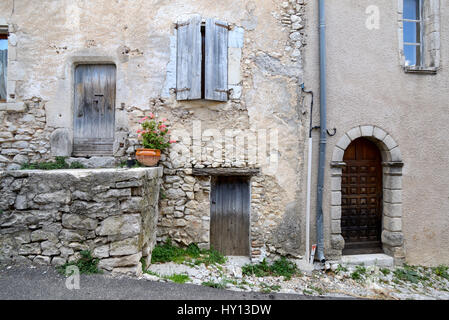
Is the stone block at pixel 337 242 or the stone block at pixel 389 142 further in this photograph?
the stone block at pixel 389 142

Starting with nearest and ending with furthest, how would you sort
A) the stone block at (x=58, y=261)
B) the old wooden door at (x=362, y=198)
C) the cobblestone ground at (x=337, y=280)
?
the stone block at (x=58, y=261), the cobblestone ground at (x=337, y=280), the old wooden door at (x=362, y=198)

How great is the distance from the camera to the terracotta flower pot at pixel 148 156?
3.57 metres

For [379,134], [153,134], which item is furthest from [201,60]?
[379,134]

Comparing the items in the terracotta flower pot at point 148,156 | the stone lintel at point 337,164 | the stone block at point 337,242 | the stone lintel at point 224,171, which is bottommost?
the stone block at point 337,242

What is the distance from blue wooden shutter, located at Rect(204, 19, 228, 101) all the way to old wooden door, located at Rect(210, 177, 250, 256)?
1.66m

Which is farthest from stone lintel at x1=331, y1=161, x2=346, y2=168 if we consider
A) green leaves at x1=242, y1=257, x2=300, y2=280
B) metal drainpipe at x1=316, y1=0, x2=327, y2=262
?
green leaves at x1=242, y1=257, x2=300, y2=280

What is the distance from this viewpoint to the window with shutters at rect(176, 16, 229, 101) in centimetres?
393

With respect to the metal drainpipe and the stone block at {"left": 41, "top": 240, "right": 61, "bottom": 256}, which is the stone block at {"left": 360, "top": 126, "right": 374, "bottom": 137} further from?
the stone block at {"left": 41, "top": 240, "right": 61, "bottom": 256}

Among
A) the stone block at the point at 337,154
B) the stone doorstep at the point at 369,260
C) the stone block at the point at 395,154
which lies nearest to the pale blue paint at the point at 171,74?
the stone block at the point at 337,154

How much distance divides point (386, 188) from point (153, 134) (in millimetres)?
4725

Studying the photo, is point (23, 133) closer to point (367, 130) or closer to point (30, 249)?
point (30, 249)

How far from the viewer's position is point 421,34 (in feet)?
15.2

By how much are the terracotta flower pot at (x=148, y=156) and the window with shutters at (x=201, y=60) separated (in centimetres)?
116

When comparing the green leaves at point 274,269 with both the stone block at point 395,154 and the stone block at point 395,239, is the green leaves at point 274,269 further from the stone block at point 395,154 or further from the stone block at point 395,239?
the stone block at point 395,154
